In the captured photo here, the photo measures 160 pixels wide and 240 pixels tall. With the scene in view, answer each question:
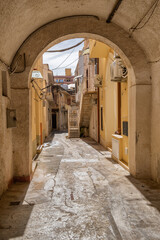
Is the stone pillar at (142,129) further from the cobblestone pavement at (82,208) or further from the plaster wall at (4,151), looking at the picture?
the plaster wall at (4,151)

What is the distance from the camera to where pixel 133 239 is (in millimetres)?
2443

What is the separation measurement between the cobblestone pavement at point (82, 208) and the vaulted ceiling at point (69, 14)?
10.8 ft

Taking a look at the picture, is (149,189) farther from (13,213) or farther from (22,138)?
(22,138)

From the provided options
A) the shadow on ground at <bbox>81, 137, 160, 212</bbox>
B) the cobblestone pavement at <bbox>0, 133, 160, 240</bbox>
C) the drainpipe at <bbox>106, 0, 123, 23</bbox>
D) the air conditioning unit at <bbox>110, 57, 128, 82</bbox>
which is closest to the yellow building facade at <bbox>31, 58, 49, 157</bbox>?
the cobblestone pavement at <bbox>0, 133, 160, 240</bbox>

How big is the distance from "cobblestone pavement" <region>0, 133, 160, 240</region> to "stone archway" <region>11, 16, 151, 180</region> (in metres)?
0.67

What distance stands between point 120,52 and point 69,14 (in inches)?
71.3

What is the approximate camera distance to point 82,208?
10.9 ft

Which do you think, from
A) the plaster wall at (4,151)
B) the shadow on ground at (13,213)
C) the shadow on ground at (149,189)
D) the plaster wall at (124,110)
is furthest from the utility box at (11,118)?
the plaster wall at (124,110)

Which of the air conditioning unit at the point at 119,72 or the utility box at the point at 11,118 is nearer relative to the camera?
the utility box at the point at 11,118

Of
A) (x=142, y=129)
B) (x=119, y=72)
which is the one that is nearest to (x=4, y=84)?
(x=119, y=72)

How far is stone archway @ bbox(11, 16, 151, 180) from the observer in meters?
4.82

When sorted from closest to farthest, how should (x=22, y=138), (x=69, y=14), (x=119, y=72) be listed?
(x=69, y=14) < (x=22, y=138) < (x=119, y=72)

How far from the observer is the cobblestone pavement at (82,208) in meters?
2.59

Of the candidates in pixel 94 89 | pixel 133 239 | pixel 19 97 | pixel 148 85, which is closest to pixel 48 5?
pixel 19 97
